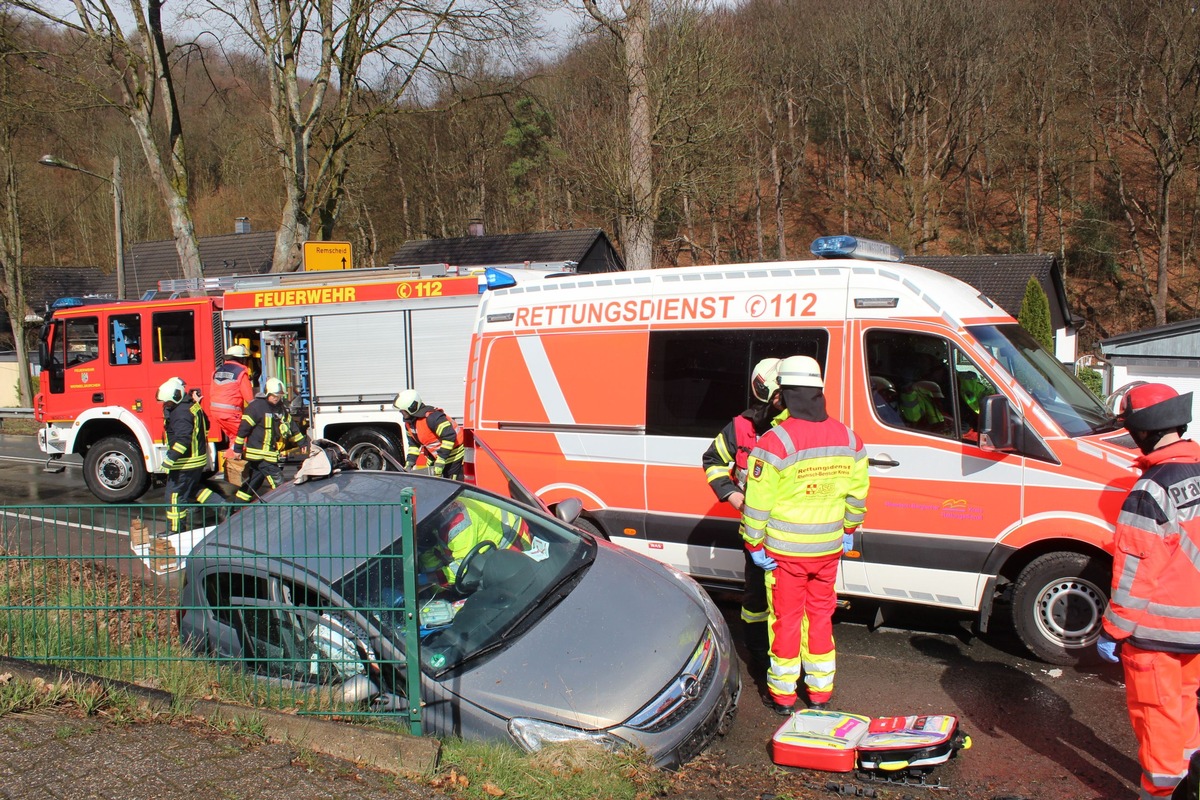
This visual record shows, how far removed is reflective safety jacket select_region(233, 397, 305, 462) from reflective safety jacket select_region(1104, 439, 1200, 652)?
25.3 feet

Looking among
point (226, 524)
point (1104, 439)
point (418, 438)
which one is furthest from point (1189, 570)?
point (418, 438)

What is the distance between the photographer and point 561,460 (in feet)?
22.3

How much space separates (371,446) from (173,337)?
10.3 ft

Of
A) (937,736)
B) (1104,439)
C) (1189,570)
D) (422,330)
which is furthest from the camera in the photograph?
(422,330)

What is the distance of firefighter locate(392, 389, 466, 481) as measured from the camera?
873 centimetres

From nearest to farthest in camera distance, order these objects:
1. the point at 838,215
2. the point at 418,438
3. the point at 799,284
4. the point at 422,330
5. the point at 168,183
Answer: the point at 799,284, the point at 418,438, the point at 422,330, the point at 168,183, the point at 838,215

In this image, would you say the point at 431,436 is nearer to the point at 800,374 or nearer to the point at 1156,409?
the point at 800,374

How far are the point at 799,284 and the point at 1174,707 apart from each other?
3.27m

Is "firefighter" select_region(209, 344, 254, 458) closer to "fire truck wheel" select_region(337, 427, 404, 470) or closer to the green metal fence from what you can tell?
"fire truck wheel" select_region(337, 427, 404, 470)

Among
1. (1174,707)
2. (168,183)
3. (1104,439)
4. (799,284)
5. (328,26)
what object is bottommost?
(1174,707)

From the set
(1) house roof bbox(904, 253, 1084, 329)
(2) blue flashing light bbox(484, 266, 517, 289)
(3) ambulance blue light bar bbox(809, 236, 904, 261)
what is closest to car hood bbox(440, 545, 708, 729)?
(3) ambulance blue light bar bbox(809, 236, 904, 261)

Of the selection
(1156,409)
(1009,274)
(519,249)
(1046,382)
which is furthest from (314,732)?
(1009,274)

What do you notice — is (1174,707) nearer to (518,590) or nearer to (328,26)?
(518,590)

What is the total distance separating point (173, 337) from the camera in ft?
40.1
